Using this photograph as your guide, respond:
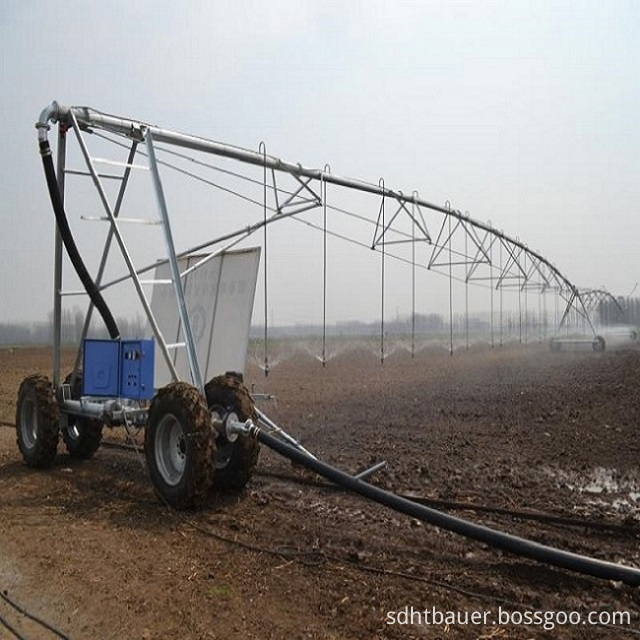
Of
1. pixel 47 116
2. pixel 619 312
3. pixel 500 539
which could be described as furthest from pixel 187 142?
pixel 619 312

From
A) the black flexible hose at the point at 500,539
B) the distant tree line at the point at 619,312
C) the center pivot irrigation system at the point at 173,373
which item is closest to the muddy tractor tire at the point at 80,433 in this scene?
the center pivot irrigation system at the point at 173,373

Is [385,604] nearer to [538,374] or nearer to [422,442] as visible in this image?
[422,442]

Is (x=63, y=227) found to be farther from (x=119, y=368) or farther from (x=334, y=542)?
(x=334, y=542)

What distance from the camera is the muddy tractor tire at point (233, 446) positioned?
7.27 m

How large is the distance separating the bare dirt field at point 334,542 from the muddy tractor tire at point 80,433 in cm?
18

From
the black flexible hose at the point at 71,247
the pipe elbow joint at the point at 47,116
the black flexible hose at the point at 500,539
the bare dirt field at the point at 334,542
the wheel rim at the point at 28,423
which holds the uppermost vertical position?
the pipe elbow joint at the point at 47,116

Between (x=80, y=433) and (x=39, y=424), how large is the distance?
667 millimetres

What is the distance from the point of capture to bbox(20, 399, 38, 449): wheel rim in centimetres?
937

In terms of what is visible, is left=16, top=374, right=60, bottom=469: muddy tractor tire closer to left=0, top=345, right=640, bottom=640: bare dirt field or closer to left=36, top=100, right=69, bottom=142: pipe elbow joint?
left=0, top=345, right=640, bottom=640: bare dirt field

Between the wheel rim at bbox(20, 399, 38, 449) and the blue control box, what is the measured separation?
150 cm

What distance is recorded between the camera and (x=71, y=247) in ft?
27.6

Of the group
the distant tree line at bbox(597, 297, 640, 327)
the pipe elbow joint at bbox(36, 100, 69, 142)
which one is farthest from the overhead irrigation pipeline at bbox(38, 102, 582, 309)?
the distant tree line at bbox(597, 297, 640, 327)

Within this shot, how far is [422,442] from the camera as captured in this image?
34.2 feet

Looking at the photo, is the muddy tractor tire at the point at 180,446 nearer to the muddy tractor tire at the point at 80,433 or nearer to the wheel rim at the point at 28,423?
the muddy tractor tire at the point at 80,433
